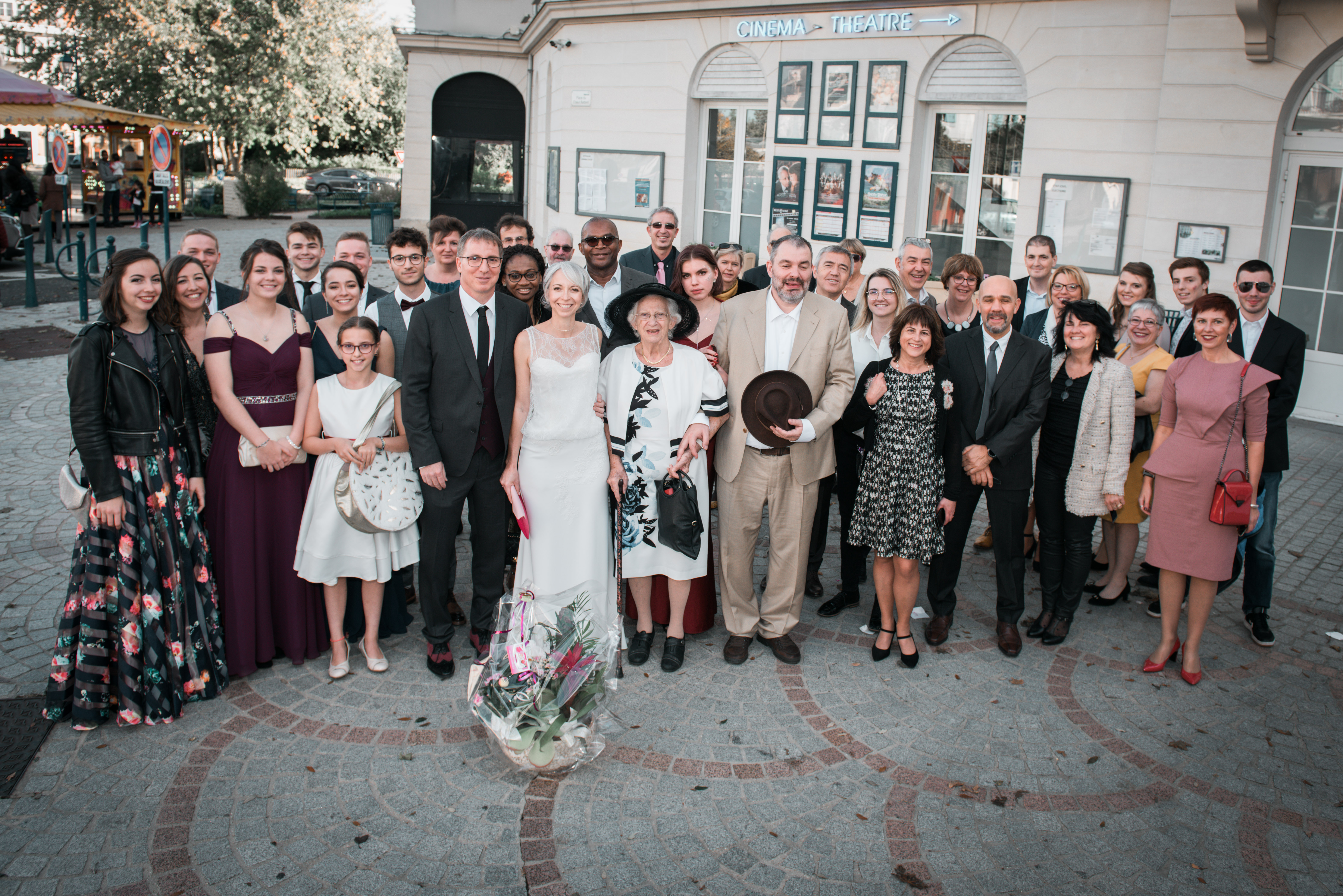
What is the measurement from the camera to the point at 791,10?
1245 centimetres

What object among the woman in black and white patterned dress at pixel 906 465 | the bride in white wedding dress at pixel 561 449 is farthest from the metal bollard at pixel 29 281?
the woman in black and white patterned dress at pixel 906 465

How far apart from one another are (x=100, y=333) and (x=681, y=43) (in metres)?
11.3

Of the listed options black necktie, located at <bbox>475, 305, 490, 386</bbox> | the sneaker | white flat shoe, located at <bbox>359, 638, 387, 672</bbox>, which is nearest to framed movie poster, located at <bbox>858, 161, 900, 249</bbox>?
the sneaker

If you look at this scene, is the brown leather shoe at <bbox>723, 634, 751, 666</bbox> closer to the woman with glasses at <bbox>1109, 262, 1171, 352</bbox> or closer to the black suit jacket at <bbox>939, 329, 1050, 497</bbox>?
the black suit jacket at <bbox>939, 329, 1050, 497</bbox>

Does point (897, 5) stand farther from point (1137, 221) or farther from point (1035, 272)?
point (1035, 272)

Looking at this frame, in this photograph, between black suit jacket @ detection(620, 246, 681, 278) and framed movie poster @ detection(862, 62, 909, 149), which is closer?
black suit jacket @ detection(620, 246, 681, 278)

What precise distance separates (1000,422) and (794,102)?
8902mm

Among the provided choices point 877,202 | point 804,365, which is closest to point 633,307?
point 804,365

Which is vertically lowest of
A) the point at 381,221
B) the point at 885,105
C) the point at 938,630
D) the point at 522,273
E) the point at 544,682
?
the point at 938,630

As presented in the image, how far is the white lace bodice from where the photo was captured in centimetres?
455

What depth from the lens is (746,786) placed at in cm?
388

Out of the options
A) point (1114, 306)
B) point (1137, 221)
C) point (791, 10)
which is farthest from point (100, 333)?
point (791, 10)

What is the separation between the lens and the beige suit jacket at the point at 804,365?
4.82m

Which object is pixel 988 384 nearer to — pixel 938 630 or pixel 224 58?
pixel 938 630
